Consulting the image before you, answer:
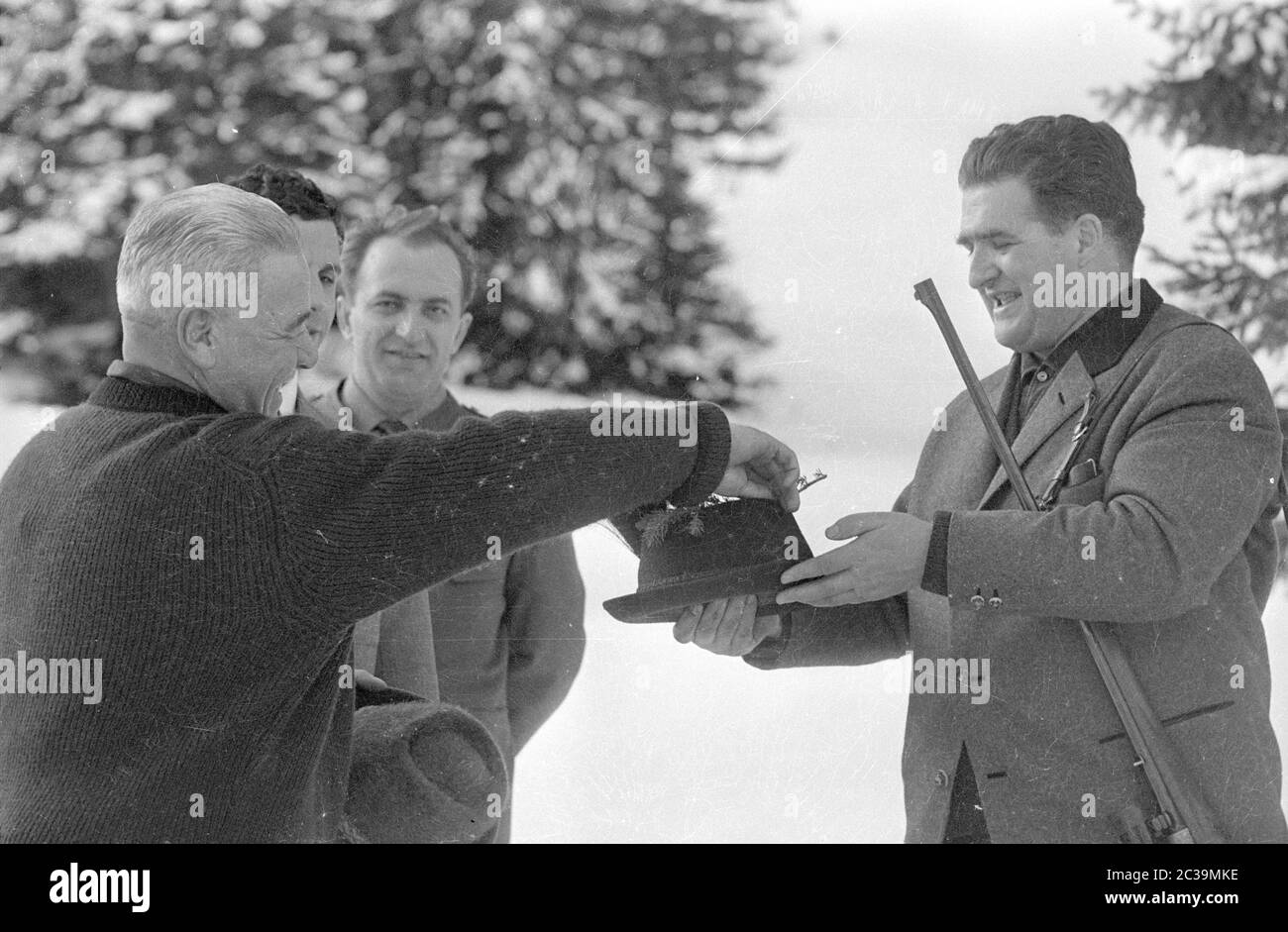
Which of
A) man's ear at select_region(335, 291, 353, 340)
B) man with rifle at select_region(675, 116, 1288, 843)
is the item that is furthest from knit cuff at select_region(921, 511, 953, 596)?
man's ear at select_region(335, 291, 353, 340)

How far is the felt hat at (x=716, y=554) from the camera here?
189 centimetres

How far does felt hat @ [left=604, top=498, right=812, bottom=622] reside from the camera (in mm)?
1894

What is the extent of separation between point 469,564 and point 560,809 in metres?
0.87

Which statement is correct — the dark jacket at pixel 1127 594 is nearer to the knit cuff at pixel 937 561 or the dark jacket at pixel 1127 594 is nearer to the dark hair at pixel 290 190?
the knit cuff at pixel 937 561

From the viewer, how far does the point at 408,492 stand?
4.96 ft

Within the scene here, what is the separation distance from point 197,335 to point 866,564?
86cm

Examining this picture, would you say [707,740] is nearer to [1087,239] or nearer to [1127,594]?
[1127,594]

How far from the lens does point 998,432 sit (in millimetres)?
1944

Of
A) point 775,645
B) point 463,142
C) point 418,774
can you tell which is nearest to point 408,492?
point 418,774

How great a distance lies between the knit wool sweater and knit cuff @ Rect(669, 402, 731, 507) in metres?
0.05
